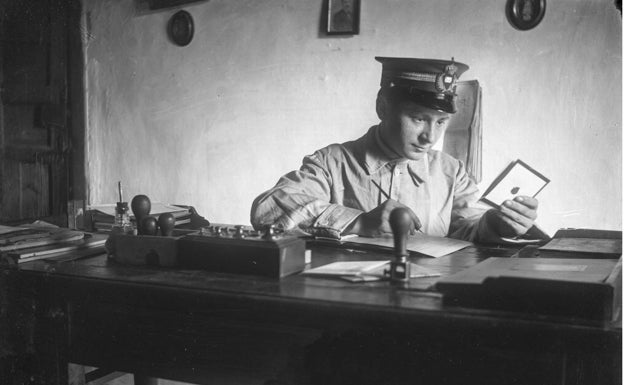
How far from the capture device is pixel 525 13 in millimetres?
2836

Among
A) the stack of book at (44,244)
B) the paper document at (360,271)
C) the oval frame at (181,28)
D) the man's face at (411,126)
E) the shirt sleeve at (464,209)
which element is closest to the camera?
the paper document at (360,271)

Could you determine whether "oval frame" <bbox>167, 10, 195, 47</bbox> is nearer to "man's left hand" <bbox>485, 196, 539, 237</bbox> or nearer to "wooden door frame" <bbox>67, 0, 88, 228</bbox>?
"wooden door frame" <bbox>67, 0, 88, 228</bbox>

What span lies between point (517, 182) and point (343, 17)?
3.94ft

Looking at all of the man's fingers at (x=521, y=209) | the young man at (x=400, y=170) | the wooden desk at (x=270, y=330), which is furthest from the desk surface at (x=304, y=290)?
the young man at (x=400, y=170)

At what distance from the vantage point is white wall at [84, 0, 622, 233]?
2789 millimetres

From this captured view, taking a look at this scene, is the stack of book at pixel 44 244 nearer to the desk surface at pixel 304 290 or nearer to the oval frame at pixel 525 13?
the desk surface at pixel 304 290

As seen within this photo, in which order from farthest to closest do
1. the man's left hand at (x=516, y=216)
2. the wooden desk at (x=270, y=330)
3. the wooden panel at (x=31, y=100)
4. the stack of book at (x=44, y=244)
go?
the wooden panel at (x=31, y=100) → the man's left hand at (x=516, y=216) → the stack of book at (x=44, y=244) → the wooden desk at (x=270, y=330)

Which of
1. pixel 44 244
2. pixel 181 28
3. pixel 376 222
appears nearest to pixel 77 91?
pixel 181 28

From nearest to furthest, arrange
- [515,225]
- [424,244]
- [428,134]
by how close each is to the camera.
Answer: [424,244] → [515,225] → [428,134]

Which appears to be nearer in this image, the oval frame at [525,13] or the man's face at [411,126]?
the man's face at [411,126]

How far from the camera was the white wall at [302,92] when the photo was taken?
2789 mm

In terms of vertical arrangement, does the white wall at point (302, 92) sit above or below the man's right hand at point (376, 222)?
above

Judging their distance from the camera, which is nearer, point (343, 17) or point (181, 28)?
point (343, 17)

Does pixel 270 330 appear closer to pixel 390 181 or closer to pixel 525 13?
pixel 390 181
